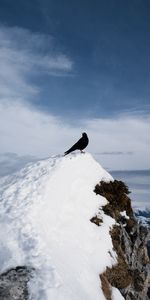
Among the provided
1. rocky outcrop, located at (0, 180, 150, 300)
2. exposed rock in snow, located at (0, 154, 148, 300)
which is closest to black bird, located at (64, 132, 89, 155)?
exposed rock in snow, located at (0, 154, 148, 300)

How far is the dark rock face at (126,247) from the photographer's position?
21.5 meters

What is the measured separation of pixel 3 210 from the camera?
21.8 meters

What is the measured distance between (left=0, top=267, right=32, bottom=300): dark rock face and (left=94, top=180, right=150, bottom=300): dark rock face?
5.03 metres

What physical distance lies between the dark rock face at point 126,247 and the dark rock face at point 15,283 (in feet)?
16.5

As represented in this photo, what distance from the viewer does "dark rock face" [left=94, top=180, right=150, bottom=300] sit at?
2150cm

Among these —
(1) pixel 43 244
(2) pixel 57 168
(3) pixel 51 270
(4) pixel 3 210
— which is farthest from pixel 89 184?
(3) pixel 51 270

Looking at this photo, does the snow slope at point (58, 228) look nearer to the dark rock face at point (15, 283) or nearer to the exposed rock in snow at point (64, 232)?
the exposed rock in snow at point (64, 232)

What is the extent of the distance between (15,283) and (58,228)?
481cm

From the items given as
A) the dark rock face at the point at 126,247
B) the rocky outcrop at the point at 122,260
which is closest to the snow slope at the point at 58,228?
the rocky outcrop at the point at 122,260

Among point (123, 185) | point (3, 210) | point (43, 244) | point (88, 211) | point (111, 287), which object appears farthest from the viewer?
point (123, 185)

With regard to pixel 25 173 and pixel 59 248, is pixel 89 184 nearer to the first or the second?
pixel 25 173

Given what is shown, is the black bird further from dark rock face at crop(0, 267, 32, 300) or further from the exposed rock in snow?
dark rock face at crop(0, 267, 32, 300)

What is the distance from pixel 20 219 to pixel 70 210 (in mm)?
3497

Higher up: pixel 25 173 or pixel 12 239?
pixel 25 173
